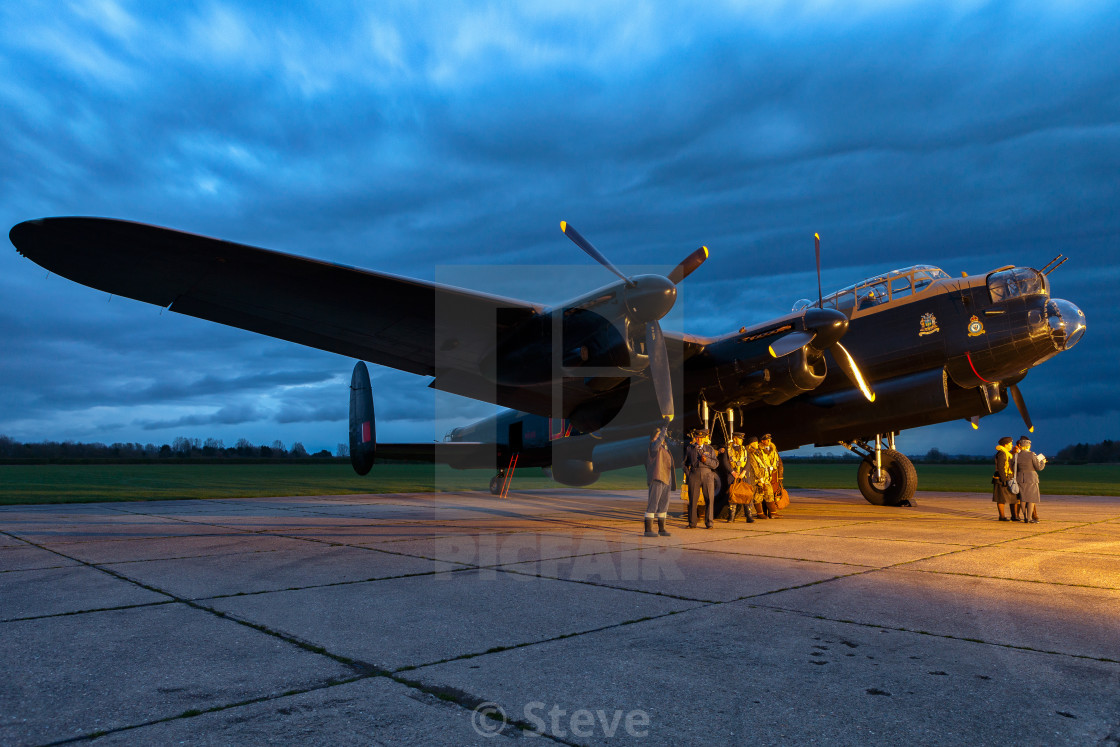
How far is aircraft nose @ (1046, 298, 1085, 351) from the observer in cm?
1194

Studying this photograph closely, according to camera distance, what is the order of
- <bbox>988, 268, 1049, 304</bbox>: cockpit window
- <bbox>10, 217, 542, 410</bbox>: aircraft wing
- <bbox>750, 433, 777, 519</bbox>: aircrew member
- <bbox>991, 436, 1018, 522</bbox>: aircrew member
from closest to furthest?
<bbox>10, 217, 542, 410</bbox>: aircraft wing
<bbox>991, 436, 1018, 522</bbox>: aircrew member
<bbox>988, 268, 1049, 304</bbox>: cockpit window
<bbox>750, 433, 777, 519</bbox>: aircrew member

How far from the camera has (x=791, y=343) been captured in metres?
11.3

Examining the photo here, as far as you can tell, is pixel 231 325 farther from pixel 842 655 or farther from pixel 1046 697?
pixel 1046 697

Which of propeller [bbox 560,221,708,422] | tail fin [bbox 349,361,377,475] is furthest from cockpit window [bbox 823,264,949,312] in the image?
tail fin [bbox 349,361,377,475]

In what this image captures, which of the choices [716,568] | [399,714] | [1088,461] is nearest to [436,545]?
[716,568]

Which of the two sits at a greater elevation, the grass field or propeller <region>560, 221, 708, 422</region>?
propeller <region>560, 221, 708, 422</region>

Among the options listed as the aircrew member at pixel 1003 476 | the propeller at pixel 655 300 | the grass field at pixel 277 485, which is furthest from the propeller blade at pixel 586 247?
the grass field at pixel 277 485

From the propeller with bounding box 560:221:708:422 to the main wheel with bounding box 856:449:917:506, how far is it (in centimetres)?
784

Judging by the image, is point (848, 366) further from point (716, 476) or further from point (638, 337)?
point (638, 337)

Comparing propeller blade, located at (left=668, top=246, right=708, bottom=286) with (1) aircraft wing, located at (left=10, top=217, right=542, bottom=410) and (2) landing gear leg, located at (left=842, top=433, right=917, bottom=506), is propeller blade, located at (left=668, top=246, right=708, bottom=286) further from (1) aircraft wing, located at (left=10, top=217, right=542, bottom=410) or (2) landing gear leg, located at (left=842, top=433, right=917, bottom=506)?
(2) landing gear leg, located at (left=842, top=433, right=917, bottom=506)

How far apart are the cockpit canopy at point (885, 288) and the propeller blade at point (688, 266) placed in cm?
374

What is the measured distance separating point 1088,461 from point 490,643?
146 meters

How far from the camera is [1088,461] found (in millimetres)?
115250

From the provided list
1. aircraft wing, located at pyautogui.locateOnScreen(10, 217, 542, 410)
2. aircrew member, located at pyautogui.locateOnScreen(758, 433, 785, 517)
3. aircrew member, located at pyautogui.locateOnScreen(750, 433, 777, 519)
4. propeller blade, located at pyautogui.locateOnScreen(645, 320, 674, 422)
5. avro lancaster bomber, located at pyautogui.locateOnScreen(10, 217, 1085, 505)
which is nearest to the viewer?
aircraft wing, located at pyautogui.locateOnScreen(10, 217, 542, 410)
